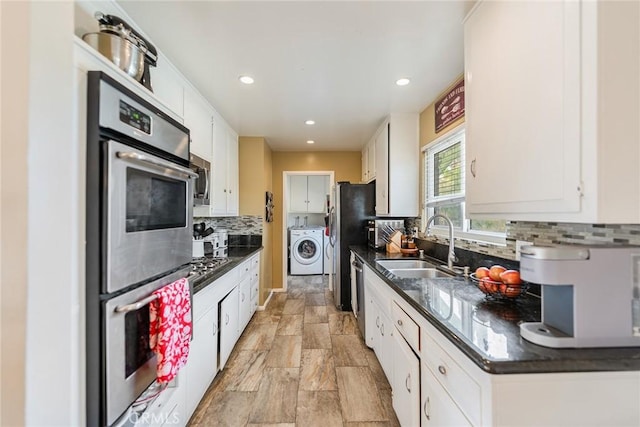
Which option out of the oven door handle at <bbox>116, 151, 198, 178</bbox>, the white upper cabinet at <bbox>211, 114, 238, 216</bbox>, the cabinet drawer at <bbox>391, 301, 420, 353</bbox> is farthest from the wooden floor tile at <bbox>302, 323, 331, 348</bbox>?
the oven door handle at <bbox>116, 151, 198, 178</bbox>

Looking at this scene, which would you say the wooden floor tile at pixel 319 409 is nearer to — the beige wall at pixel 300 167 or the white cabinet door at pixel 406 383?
the white cabinet door at pixel 406 383

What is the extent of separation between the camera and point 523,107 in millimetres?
1080

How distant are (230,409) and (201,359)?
1.37 ft

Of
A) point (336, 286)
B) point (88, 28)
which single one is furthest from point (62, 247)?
point (336, 286)

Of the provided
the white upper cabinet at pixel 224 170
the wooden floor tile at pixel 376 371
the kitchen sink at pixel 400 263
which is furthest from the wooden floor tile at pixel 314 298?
the kitchen sink at pixel 400 263

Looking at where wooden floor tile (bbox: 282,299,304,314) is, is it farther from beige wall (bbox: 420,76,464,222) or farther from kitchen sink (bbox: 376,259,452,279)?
beige wall (bbox: 420,76,464,222)

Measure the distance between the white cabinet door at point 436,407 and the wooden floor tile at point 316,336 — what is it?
1696mm

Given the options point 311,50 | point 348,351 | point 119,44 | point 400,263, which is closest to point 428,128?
point 400,263

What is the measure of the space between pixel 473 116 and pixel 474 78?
19 centimetres

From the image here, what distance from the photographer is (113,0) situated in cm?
140

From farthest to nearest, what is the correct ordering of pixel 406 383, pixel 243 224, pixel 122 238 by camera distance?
pixel 243 224 → pixel 406 383 → pixel 122 238

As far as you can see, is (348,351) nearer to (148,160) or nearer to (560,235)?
(560,235)

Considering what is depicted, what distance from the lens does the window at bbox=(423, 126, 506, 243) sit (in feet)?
6.58

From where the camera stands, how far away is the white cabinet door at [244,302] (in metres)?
2.84
